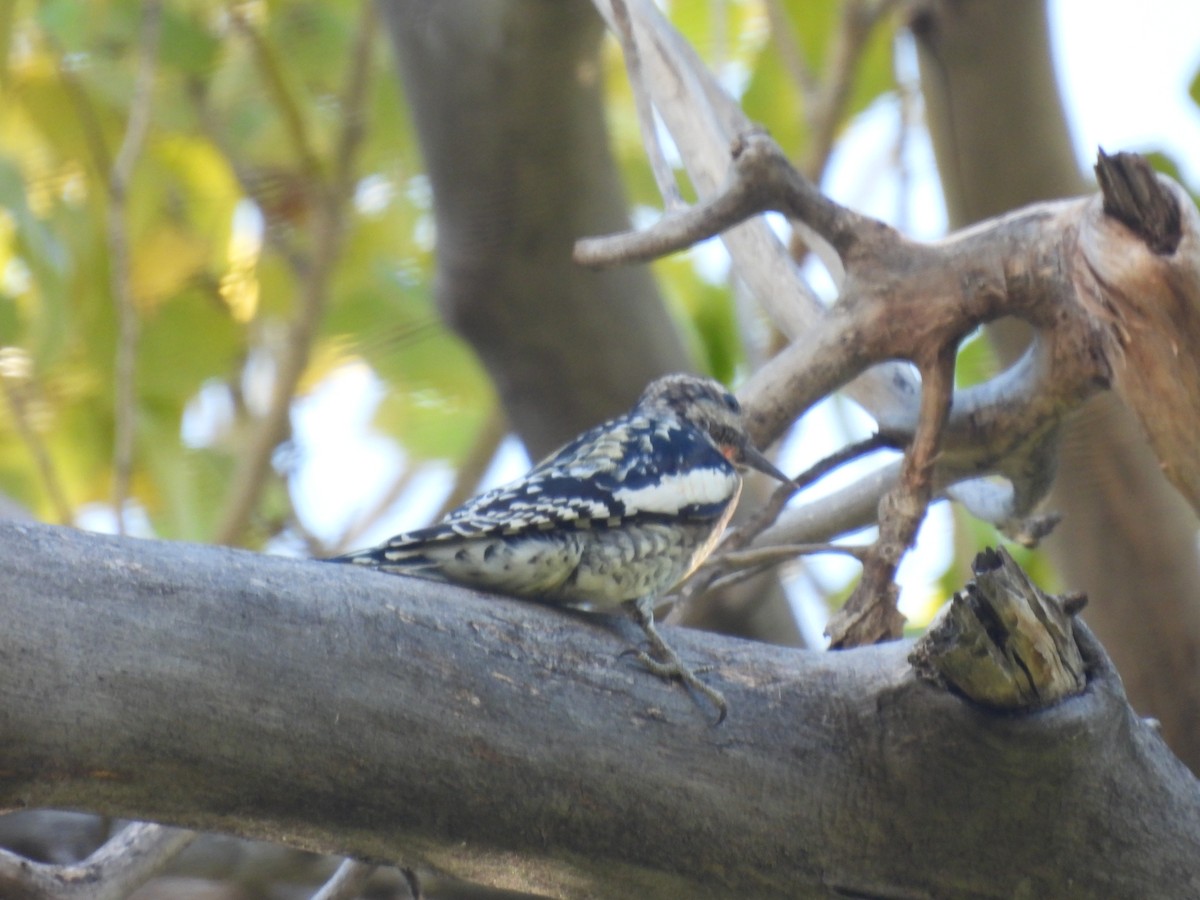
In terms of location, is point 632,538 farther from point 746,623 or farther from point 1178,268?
point 746,623

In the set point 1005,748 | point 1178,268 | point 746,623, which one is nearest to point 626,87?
point 746,623

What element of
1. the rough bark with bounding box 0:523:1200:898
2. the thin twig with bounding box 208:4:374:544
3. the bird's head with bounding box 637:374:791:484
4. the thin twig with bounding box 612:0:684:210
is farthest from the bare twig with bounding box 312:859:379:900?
the thin twig with bounding box 208:4:374:544

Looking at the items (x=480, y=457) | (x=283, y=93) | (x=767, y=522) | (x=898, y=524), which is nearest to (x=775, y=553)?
(x=767, y=522)

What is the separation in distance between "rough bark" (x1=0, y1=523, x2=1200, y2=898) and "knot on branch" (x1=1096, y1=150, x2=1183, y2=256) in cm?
67

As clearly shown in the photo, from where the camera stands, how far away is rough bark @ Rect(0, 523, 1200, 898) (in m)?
1.52

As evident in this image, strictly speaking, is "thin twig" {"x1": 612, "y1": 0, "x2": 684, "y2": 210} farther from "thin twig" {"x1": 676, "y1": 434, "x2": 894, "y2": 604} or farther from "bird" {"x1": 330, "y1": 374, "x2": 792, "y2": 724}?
"thin twig" {"x1": 676, "y1": 434, "x2": 894, "y2": 604}

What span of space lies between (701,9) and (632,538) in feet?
10.3

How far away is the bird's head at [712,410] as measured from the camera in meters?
2.72

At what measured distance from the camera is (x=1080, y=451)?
362cm

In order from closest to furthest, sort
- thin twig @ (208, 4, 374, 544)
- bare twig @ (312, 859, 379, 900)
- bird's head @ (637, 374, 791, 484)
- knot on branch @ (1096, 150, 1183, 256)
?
1. knot on branch @ (1096, 150, 1183, 256)
2. bare twig @ (312, 859, 379, 900)
3. bird's head @ (637, 374, 791, 484)
4. thin twig @ (208, 4, 374, 544)

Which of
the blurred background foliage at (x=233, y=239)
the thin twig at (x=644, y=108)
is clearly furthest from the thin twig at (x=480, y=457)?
the thin twig at (x=644, y=108)

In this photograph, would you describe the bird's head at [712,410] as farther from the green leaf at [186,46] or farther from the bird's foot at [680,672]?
the green leaf at [186,46]

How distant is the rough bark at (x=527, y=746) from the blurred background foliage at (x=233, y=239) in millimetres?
1950

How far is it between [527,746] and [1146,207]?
1205 millimetres
